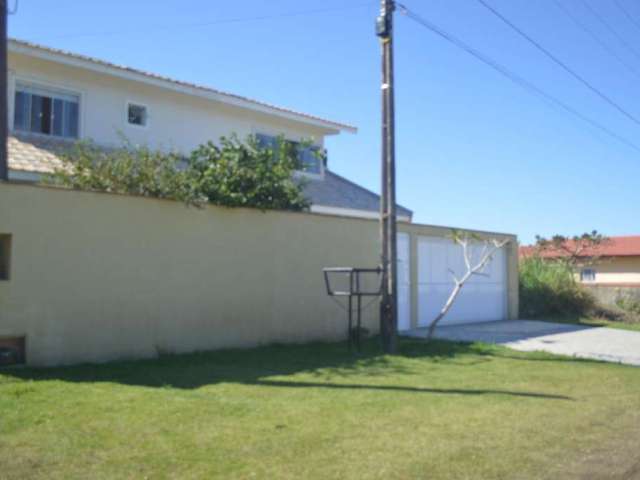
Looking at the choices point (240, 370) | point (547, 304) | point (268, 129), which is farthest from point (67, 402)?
point (547, 304)

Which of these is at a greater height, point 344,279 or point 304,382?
point 344,279

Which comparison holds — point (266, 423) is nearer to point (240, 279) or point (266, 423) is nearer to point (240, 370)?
point (240, 370)

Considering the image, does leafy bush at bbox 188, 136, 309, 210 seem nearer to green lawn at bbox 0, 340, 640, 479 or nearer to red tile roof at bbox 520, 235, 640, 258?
green lawn at bbox 0, 340, 640, 479

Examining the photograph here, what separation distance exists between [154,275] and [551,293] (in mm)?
14521

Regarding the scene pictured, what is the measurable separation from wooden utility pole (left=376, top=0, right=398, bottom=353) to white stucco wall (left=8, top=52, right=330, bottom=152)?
6.26 meters

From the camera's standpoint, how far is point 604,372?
33.3ft

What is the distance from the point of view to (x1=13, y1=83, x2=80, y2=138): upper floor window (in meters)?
13.9

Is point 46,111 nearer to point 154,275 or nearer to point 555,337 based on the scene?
point 154,275

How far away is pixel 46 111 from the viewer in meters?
14.3

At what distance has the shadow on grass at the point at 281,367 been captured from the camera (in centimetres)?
830

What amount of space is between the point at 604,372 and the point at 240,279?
19.5 feet

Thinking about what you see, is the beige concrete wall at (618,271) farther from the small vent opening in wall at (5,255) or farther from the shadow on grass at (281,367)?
the small vent opening in wall at (5,255)

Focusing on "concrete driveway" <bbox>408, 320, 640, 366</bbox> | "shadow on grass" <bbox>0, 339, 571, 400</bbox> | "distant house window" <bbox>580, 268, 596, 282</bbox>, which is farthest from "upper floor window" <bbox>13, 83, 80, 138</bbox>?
"distant house window" <bbox>580, 268, 596, 282</bbox>

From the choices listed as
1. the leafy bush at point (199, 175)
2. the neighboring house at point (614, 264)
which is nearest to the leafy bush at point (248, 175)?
the leafy bush at point (199, 175)
